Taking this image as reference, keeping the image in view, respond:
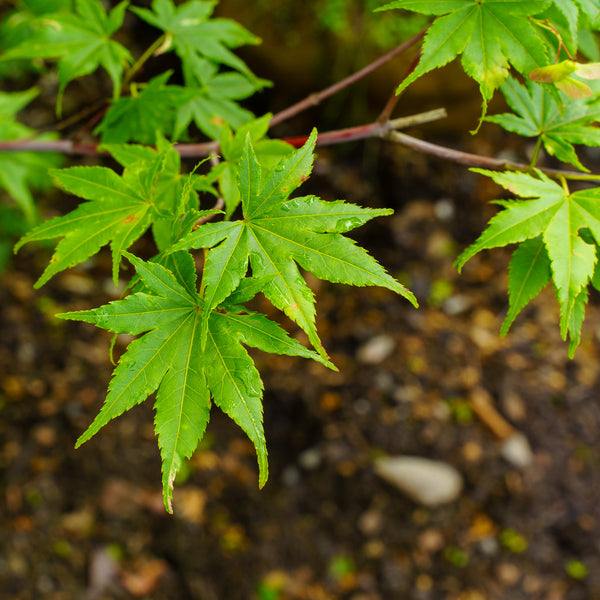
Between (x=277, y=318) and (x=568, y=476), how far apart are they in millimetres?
1957

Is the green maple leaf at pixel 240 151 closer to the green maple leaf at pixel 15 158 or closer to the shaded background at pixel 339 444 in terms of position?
the green maple leaf at pixel 15 158

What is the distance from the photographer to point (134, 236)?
112cm

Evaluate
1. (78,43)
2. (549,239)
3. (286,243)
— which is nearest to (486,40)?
(549,239)

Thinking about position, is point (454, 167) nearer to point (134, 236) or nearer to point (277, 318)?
point (277, 318)

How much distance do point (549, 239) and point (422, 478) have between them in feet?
7.18

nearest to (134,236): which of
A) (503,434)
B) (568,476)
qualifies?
(503,434)

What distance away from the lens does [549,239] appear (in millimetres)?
1081

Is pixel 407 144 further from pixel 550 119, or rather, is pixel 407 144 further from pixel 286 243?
pixel 286 243

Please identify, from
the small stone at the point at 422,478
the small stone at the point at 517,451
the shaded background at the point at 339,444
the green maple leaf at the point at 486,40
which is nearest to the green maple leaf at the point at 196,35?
the green maple leaf at the point at 486,40

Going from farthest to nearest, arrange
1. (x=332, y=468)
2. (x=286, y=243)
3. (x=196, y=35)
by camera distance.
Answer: (x=332, y=468) → (x=196, y=35) → (x=286, y=243)

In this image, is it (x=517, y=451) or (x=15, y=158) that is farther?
(x=517, y=451)

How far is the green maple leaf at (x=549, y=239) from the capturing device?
1.05 m

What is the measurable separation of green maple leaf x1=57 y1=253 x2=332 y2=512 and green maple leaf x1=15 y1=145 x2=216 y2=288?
14 centimetres

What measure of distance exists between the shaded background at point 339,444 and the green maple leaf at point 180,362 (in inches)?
83.8
